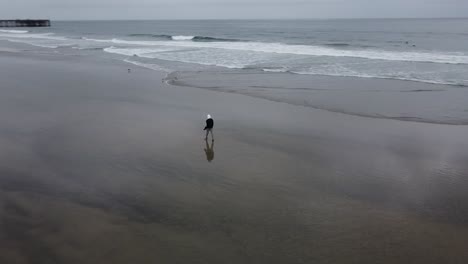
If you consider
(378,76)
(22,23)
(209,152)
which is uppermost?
(22,23)

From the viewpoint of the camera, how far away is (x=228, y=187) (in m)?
8.39

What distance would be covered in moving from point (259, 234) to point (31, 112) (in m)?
10.9

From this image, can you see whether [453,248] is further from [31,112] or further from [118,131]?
[31,112]

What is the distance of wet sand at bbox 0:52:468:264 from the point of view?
20.5 ft

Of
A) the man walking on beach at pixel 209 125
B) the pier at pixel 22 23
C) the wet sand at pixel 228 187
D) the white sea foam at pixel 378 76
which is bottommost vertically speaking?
the wet sand at pixel 228 187

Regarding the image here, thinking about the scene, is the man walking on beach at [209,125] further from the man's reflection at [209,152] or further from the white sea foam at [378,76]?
the white sea foam at [378,76]

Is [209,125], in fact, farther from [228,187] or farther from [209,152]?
[228,187]

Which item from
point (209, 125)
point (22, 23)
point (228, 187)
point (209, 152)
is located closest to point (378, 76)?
point (209, 125)

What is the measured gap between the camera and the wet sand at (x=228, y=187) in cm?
625

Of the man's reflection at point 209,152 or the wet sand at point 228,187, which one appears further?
the man's reflection at point 209,152

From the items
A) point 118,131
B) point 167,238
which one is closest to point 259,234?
point 167,238

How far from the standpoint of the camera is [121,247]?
6.18 meters

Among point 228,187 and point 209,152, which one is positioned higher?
point 209,152

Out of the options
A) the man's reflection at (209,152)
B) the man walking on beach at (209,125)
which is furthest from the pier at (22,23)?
the man's reflection at (209,152)
